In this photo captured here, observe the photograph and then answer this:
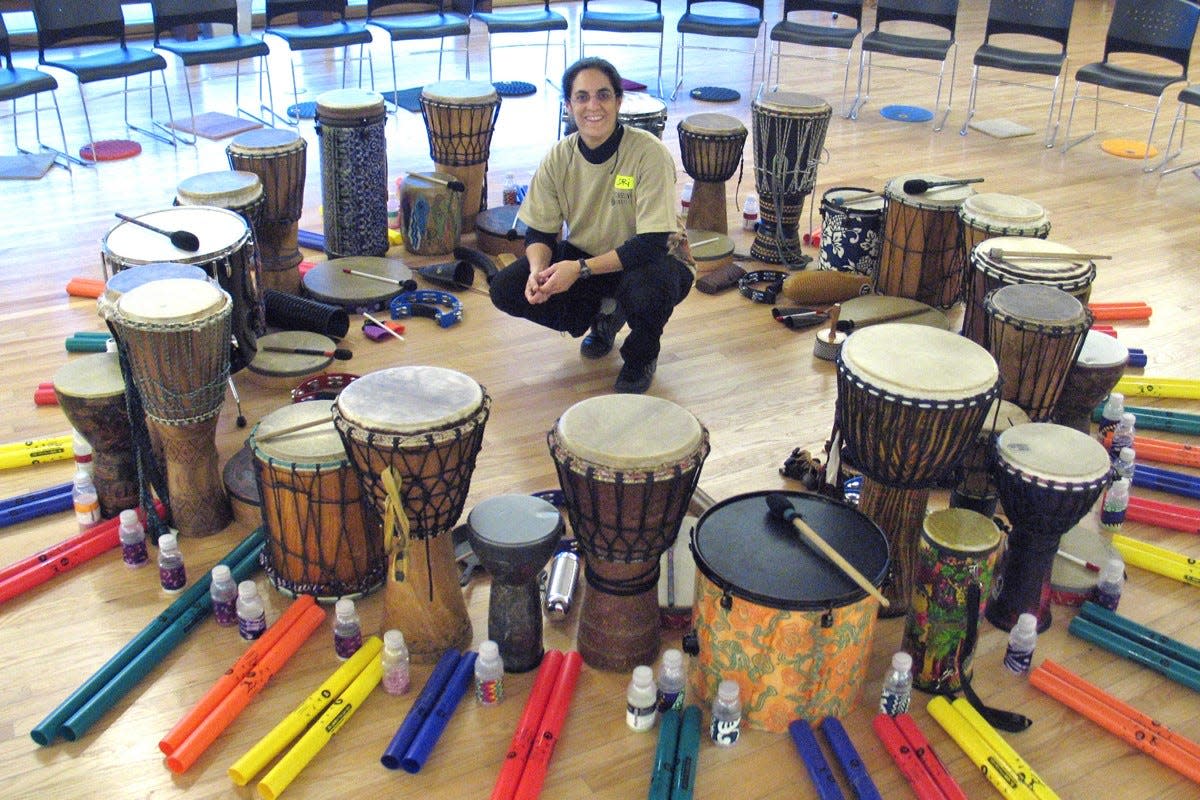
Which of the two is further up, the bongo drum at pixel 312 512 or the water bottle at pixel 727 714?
the bongo drum at pixel 312 512

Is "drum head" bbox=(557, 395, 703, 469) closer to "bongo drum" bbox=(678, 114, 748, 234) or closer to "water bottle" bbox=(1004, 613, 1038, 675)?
"water bottle" bbox=(1004, 613, 1038, 675)

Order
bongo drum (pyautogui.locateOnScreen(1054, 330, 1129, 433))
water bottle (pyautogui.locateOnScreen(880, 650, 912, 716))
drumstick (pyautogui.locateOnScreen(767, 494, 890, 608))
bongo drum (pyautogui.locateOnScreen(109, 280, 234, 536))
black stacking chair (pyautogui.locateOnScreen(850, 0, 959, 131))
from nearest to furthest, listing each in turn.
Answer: drumstick (pyautogui.locateOnScreen(767, 494, 890, 608)) → water bottle (pyautogui.locateOnScreen(880, 650, 912, 716)) → bongo drum (pyautogui.locateOnScreen(109, 280, 234, 536)) → bongo drum (pyautogui.locateOnScreen(1054, 330, 1129, 433)) → black stacking chair (pyautogui.locateOnScreen(850, 0, 959, 131))

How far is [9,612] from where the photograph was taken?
10.5 ft

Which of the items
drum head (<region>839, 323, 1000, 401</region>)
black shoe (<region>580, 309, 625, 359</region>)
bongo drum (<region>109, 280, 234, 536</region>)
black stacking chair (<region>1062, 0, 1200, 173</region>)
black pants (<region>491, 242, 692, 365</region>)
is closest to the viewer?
drum head (<region>839, 323, 1000, 401</region>)

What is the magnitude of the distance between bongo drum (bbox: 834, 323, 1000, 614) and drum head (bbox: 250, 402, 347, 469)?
1.39m

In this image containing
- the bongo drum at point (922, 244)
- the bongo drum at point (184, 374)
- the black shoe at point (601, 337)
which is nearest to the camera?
the bongo drum at point (184, 374)

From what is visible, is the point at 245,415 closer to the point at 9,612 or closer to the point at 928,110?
the point at 9,612

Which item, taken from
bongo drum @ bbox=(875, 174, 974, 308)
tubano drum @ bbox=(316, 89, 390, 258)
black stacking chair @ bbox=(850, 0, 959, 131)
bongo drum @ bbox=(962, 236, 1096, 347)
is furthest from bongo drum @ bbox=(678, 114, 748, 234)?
black stacking chair @ bbox=(850, 0, 959, 131)

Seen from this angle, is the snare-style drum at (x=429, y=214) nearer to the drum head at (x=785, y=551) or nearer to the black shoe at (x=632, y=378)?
the black shoe at (x=632, y=378)

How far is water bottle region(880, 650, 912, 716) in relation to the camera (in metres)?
2.83

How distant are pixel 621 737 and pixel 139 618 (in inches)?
55.1

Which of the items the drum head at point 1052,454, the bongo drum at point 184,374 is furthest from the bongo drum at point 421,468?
the drum head at point 1052,454

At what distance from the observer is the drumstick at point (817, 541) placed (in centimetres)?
271

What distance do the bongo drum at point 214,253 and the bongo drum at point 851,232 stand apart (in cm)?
257
